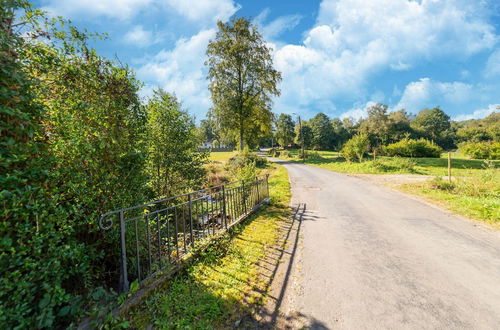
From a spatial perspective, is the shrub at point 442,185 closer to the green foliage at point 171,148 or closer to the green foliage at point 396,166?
the green foliage at point 396,166

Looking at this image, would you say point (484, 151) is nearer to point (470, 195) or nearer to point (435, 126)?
point (470, 195)

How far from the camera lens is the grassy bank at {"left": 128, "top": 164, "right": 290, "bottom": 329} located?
2328mm

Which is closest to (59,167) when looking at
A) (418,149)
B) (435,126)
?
(418,149)

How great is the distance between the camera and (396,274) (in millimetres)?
3246

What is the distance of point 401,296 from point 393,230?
2.82 m

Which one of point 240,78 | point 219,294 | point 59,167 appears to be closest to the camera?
point 59,167

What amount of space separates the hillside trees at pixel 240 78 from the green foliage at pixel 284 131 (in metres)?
30.1

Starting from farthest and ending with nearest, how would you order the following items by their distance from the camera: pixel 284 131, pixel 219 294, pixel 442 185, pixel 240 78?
pixel 284 131
pixel 240 78
pixel 442 185
pixel 219 294

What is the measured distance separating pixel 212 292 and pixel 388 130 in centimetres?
5005

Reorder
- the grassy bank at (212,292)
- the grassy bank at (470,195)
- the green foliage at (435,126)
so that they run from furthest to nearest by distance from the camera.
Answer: the green foliage at (435,126)
the grassy bank at (470,195)
the grassy bank at (212,292)

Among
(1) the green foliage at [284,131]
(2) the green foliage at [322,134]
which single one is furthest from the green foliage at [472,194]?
(1) the green foliage at [284,131]

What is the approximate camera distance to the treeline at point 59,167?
164 centimetres

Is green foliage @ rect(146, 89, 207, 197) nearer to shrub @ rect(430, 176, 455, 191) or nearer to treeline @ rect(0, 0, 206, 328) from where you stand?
treeline @ rect(0, 0, 206, 328)

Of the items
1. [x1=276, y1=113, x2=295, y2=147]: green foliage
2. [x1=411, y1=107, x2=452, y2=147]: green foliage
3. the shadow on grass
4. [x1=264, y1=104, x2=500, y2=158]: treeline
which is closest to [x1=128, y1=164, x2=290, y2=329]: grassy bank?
the shadow on grass
